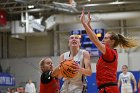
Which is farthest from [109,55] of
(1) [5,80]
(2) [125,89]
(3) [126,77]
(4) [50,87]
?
(1) [5,80]

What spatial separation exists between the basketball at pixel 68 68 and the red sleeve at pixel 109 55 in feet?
1.63

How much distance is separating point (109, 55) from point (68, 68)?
0.67 metres

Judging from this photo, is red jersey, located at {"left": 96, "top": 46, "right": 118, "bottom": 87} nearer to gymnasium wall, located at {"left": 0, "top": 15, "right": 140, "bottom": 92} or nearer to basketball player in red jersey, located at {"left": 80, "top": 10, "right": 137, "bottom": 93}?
basketball player in red jersey, located at {"left": 80, "top": 10, "right": 137, "bottom": 93}

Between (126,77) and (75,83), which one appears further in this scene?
(126,77)

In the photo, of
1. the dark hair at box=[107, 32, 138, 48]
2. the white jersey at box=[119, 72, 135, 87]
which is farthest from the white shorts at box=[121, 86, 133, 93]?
the dark hair at box=[107, 32, 138, 48]

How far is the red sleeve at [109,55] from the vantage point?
191 inches

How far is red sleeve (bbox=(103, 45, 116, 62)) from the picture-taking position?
4844mm

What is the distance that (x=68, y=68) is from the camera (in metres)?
4.66

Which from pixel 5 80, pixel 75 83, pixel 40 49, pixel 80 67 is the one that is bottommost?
pixel 5 80

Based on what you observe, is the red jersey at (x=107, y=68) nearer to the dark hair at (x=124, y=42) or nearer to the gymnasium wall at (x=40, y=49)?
the dark hair at (x=124, y=42)

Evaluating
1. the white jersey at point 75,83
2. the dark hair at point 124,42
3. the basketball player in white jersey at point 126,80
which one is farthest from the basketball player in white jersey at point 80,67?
the basketball player in white jersey at point 126,80

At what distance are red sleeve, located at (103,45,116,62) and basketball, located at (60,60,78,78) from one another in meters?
0.50

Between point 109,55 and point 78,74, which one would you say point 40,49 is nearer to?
point 78,74

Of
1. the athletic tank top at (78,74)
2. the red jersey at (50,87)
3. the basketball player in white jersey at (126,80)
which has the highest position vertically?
the athletic tank top at (78,74)
